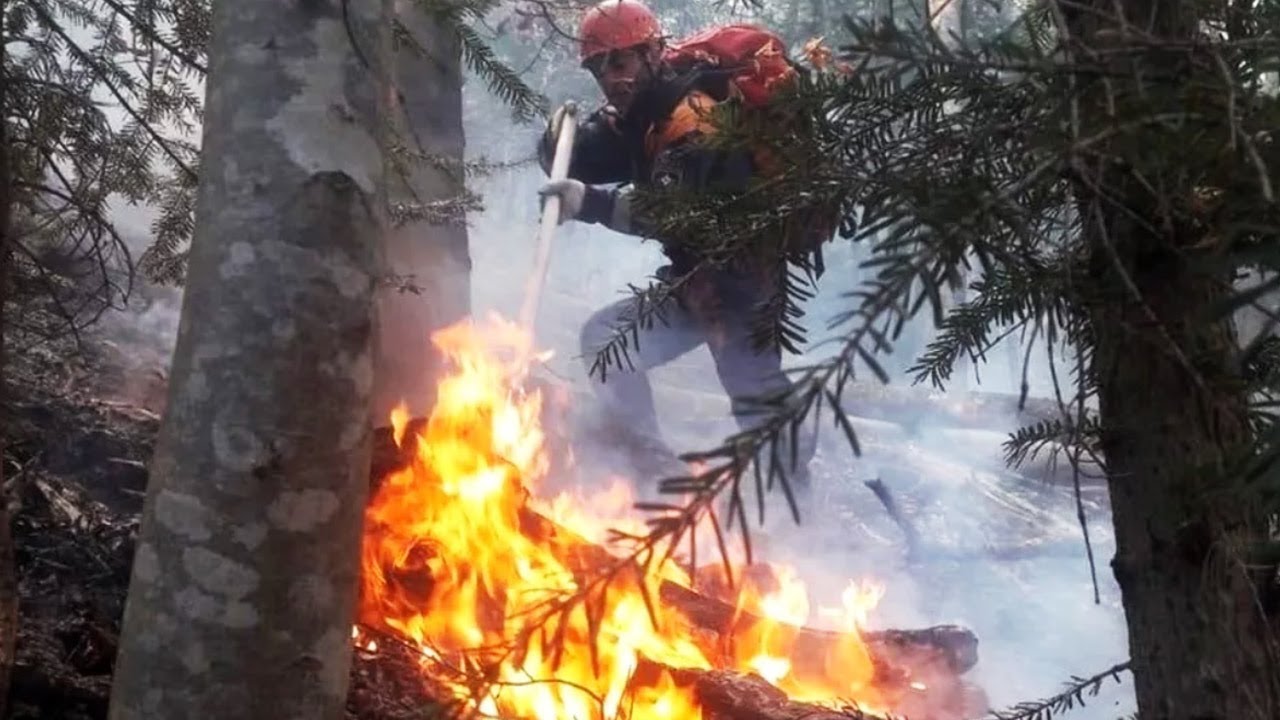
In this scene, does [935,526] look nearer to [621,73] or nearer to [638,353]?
[621,73]

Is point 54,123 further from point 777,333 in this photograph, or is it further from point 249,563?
point 777,333

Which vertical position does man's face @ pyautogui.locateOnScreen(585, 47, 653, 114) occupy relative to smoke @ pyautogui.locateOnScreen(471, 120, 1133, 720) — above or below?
above

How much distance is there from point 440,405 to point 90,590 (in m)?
1.87

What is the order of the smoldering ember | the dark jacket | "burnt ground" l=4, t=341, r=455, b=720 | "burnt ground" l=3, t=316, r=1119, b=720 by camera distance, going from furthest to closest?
1. the dark jacket
2. "burnt ground" l=3, t=316, r=1119, b=720
3. "burnt ground" l=4, t=341, r=455, b=720
4. the smoldering ember

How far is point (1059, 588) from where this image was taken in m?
7.48

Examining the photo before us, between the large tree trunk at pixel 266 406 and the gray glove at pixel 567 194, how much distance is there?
3.22 meters

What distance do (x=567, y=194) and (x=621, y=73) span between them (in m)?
0.73

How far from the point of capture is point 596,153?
6.19m

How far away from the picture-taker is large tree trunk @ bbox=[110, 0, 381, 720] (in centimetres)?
201

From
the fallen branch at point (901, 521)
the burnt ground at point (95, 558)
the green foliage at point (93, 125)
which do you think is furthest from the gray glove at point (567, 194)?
the fallen branch at point (901, 521)

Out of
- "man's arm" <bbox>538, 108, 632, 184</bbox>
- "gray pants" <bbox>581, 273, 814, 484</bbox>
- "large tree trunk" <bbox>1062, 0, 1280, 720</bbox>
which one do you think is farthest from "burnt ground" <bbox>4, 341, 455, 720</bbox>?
"man's arm" <bbox>538, 108, 632, 184</bbox>

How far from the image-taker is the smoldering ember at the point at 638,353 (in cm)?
110

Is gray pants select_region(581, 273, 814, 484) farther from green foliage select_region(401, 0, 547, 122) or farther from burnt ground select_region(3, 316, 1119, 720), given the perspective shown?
green foliage select_region(401, 0, 547, 122)

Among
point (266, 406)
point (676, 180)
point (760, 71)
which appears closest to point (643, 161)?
point (760, 71)
